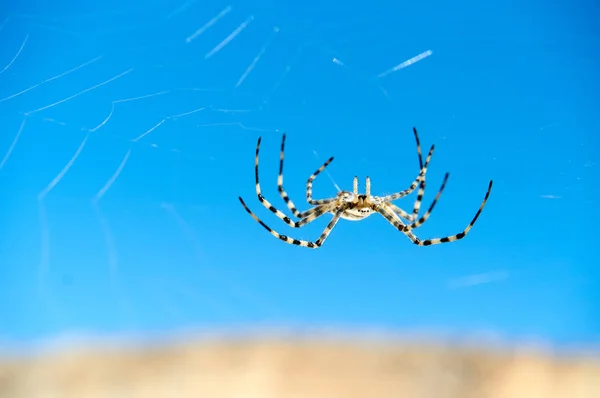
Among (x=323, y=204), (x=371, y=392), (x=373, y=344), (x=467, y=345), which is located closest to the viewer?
(x=323, y=204)

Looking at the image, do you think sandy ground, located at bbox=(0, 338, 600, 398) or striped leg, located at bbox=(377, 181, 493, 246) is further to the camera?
sandy ground, located at bbox=(0, 338, 600, 398)

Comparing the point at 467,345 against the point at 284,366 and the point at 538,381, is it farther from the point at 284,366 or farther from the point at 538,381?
the point at 284,366

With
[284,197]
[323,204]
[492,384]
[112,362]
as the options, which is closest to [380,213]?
[323,204]

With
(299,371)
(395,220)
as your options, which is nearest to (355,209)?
(395,220)

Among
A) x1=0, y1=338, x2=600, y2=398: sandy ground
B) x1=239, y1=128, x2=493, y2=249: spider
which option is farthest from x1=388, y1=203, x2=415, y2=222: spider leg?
x1=0, y1=338, x2=600, y2=398: sandy ground

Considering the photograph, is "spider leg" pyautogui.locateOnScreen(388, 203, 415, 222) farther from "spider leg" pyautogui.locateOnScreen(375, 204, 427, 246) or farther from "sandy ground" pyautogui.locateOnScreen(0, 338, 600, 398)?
"sandy ground" pyautogui.locateOnScreen(0, 338, 600, 398)

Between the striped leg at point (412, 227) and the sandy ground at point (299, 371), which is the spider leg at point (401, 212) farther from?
the sandy ground at point (299, 371)

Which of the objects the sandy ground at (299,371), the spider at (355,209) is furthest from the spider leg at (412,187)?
the sandy ground at (299,371)

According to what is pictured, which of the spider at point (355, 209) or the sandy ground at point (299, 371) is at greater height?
the sandy ground at point (299, 371)

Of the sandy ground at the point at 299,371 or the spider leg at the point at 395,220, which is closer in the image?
the spider leg at the point at 395,220
